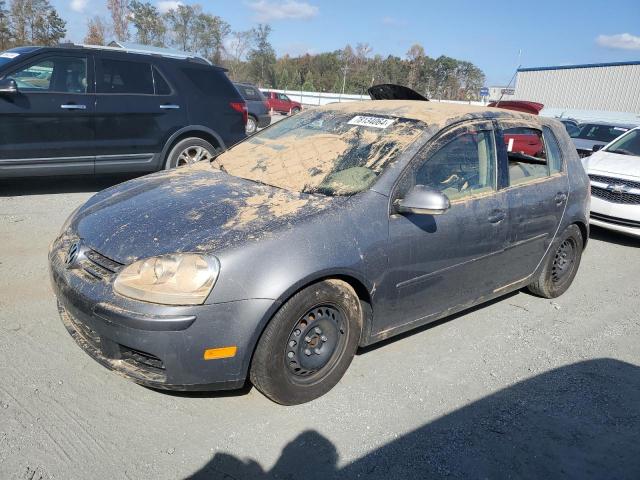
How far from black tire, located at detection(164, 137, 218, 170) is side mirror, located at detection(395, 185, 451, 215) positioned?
4811mm

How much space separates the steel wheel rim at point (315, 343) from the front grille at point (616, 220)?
555 centimetres

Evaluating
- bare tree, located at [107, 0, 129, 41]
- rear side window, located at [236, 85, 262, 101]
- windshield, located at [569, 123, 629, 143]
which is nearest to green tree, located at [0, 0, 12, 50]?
bare tree, located at [107, 0, 129, 41]

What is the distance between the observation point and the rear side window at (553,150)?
4410mm

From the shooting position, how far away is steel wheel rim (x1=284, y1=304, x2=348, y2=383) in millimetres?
2773

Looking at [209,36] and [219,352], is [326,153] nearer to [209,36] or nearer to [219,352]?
[219,352]

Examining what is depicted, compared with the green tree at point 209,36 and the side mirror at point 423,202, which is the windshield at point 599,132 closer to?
the side mirror at point 423,202

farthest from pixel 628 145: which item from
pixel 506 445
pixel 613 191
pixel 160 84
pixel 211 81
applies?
pixel 160 84

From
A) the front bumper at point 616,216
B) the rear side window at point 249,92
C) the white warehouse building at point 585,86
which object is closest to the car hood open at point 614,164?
the front bumper at point 616,216

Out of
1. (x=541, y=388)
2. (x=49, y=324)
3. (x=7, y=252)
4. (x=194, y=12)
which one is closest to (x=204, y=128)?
(x=7, y=252)

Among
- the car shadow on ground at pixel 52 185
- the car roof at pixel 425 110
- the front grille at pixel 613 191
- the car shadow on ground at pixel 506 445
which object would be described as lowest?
the car shadow on ground at pixel 506 445

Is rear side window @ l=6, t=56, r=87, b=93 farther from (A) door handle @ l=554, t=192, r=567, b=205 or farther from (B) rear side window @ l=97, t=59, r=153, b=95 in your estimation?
(A) door handle @ l=554, t=192, r=567, b=205

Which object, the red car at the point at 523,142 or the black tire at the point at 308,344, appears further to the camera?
the red car at the point at 523,142

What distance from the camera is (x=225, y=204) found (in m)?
2.99

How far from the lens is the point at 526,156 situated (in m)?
4.71
